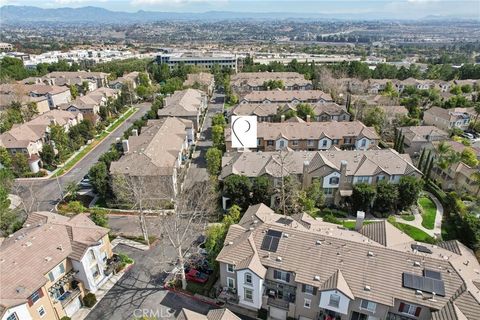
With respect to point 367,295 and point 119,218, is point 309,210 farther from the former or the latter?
point 119,218

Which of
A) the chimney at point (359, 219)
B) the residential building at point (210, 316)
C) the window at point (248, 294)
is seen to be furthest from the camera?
the chimney at point (359, 219)

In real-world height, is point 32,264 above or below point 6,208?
above

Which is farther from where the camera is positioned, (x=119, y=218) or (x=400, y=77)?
(x=400, y=77)

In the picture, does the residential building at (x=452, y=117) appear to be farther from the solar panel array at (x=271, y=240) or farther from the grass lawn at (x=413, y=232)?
the solar panel array at (x=271, y=240)

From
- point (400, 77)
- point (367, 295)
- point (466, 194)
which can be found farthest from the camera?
point (400, 77)

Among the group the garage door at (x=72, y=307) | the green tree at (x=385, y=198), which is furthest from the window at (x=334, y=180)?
the garage door at (x=72, y=307)

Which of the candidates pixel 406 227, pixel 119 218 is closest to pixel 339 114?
pixel 406 227
